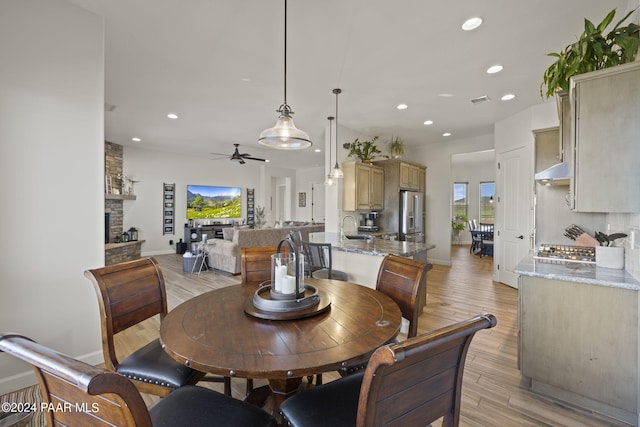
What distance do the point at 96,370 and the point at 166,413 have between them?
610 millimetres

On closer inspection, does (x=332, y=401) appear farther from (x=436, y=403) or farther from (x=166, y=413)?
(x=166, y=413)

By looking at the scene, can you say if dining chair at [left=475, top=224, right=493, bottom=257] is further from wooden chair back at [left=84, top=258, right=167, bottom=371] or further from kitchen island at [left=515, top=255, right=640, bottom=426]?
wooden chair back at [left=84, top=258, right=167, bottom=371]

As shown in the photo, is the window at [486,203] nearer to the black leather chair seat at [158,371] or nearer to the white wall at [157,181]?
the white wall at [157,181]

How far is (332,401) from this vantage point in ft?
3.73

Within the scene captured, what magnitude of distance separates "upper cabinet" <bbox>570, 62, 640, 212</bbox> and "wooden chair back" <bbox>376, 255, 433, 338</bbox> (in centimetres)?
118

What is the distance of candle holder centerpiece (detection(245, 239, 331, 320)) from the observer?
1.37m

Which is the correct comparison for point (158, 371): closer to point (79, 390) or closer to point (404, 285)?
point (79, 390)

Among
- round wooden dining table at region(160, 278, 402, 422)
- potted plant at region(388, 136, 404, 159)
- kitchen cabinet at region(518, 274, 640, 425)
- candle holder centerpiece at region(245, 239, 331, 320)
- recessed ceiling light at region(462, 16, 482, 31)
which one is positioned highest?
recessed ceiling light at region(462, 16, 482, 31)

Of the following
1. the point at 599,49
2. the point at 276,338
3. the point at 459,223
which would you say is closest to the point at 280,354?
the point at 276,338

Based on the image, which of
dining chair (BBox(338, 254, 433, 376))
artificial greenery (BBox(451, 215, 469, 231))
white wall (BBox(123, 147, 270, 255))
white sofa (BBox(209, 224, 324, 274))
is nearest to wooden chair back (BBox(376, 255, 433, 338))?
dining chair (BBox(338, 254, 433, 376))

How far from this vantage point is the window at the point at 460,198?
10413 mm

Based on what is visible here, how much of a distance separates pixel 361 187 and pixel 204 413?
4558 millimetres

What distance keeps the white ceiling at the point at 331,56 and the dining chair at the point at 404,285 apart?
1999 mm

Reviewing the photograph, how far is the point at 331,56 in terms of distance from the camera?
2.91m
